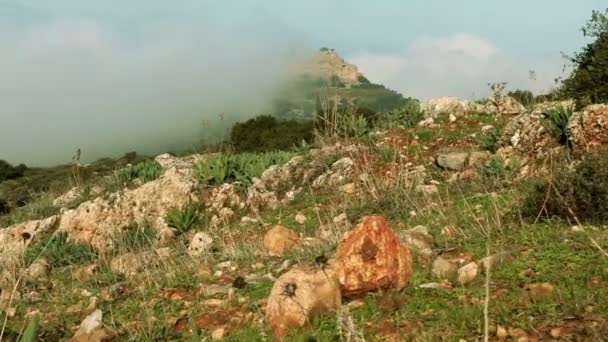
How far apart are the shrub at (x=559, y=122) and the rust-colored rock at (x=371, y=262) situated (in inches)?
225

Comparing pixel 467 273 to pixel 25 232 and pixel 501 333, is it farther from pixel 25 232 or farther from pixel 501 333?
pixel 25 232

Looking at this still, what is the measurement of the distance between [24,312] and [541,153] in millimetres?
6777

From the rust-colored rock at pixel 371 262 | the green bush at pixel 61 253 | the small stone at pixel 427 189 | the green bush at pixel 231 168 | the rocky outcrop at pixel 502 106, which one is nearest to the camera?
the rust-colored rock at pixel 371 262

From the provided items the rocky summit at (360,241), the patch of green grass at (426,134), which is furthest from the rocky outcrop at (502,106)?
the patch of green grass at (426,134)

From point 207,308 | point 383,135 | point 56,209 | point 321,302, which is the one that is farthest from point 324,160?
point 321,302

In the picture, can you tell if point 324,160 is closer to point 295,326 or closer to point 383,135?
point 383,135

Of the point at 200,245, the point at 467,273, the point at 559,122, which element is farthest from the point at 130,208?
the point at 467,273

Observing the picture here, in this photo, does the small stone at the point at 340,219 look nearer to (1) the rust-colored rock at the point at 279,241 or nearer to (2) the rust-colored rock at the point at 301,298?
(1) the rust-colored rock at the point at 279,241

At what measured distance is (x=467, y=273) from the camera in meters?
4.18

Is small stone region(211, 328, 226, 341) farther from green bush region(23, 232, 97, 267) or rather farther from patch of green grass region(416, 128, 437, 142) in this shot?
patch of green grass region(416, 128, 437, 142)

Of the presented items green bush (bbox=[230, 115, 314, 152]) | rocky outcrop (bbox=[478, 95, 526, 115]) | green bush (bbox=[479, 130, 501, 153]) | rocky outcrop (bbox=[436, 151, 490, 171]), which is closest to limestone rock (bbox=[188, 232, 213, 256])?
rocky outcrop (bbox=[436, 151, 490, 171])

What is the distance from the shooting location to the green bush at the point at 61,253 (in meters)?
9.32

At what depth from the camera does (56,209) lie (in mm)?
13539

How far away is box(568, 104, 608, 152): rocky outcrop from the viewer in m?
8.25
